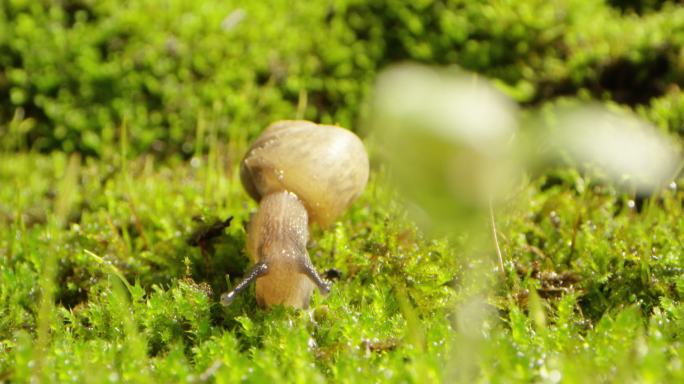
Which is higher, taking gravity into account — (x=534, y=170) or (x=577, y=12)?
(x=577, y=12)

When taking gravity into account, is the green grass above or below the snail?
below

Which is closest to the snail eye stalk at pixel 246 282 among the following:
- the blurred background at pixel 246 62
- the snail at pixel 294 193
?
the snail at pixel 294 193

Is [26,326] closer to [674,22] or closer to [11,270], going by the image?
[11,270]

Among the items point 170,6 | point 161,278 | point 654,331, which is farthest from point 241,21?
point 654,331

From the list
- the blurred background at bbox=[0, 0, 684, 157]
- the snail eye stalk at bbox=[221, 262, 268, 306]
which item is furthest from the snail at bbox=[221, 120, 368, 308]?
the blurred background at bbox=[0, 0, 684, 157]

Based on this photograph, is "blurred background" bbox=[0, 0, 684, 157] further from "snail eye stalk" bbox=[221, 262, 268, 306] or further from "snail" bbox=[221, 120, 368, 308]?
"snail eye stalk" bbox=[221, 262, 268, 306]

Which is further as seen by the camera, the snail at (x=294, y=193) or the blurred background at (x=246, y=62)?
the blurred background at (x=246, y=62)

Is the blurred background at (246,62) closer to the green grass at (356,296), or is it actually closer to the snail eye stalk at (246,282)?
the green grass at (356,296)
